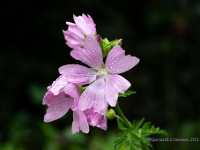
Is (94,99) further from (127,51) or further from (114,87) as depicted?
(127,51)

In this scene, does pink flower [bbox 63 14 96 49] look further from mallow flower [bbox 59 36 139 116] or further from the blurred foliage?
the blurred foliage

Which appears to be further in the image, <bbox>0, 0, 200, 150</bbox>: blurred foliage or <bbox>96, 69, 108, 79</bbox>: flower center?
<bbox>0, 0, 200, 150</bbox>: blurred foliage

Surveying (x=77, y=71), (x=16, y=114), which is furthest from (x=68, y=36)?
(x=16, y=114)

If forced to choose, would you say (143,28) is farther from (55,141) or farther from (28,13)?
(55,141)

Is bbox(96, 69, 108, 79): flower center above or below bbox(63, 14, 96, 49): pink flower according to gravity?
below

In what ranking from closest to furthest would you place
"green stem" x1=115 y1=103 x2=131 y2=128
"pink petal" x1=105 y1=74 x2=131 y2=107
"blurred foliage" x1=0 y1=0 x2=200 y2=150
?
"pink petal" x1=105 y1=74 x2=131 y2=107, "green stem" x1=115 y1=103 x2=131 y2=128, "blurred foliage" x1=0 y1=0 x2=200 y2=150

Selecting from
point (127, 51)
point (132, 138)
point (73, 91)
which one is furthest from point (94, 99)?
point (127, 51)

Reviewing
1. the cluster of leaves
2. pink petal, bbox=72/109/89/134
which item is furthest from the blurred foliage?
pink petal, bbox=72/109/89/134
